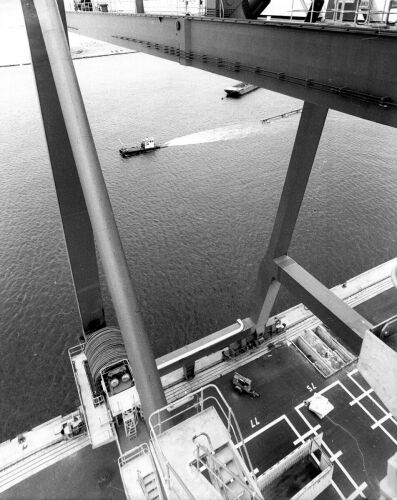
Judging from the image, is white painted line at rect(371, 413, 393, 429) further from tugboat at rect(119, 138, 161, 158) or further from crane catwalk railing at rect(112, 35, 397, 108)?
tugboat at rect(119, 138, 161, 158)

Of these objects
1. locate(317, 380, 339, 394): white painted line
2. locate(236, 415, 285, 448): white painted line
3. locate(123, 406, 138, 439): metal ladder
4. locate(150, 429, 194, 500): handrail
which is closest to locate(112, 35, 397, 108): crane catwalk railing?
locate(150, 429, 194, 500): handrail

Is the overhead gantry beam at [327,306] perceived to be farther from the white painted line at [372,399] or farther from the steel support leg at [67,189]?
the steel support leg at [67,189]

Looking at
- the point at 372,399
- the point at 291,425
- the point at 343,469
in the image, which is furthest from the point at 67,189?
the point at 372,399

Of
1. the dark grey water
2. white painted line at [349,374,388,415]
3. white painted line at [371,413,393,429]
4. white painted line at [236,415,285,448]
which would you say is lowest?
white painted line at [371,413,393,429]

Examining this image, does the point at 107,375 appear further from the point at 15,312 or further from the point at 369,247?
the point at 369,247

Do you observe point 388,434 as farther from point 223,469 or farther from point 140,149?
point 140,149

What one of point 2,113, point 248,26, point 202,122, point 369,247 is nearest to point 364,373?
point 248,26

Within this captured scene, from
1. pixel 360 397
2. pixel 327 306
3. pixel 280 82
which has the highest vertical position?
pixel 280 82
